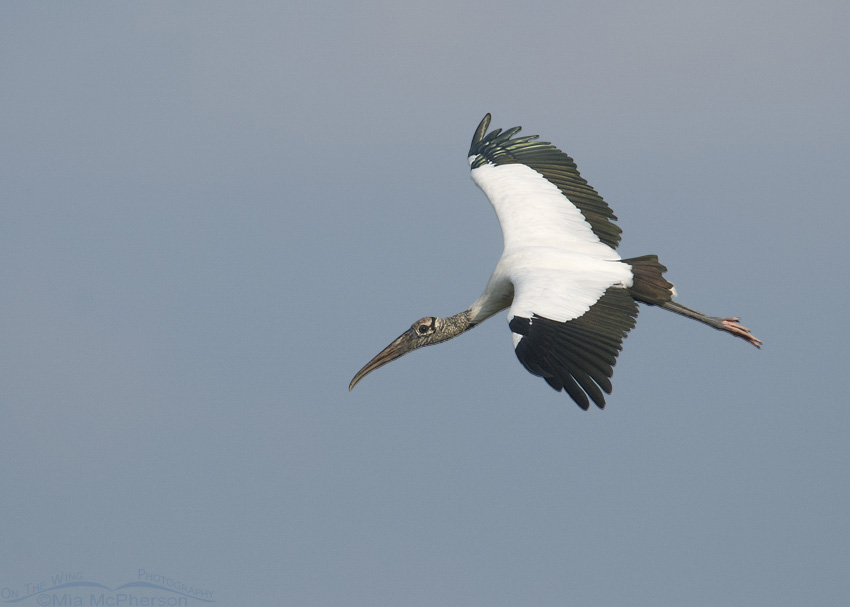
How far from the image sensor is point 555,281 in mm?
11289

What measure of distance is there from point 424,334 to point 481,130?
157 inches

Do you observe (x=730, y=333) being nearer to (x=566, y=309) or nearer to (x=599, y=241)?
(x=599, y=241)

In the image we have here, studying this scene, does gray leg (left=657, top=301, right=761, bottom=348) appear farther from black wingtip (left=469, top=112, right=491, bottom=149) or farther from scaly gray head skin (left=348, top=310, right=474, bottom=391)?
black wingtip (left=469, top=112, right=491, bottom=149)

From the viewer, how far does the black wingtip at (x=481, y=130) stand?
15.6 m

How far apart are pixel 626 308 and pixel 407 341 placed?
3.11 meters

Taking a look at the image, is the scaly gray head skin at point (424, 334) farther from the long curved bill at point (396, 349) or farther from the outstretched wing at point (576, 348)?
the outstretched wing at point (576, 348)

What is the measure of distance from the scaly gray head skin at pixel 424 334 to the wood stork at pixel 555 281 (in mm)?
12

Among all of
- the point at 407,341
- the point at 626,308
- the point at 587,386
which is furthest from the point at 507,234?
the point at 587,386

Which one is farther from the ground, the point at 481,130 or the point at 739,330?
the point at 481,130

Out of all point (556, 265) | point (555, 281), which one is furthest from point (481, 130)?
point (555, 281)

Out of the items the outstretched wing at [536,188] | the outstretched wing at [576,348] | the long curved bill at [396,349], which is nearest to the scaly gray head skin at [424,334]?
the long curved bill at [396,349]

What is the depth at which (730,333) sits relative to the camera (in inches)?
515

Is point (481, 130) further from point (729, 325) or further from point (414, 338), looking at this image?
point (729, 325)

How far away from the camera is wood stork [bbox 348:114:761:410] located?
392 inches
